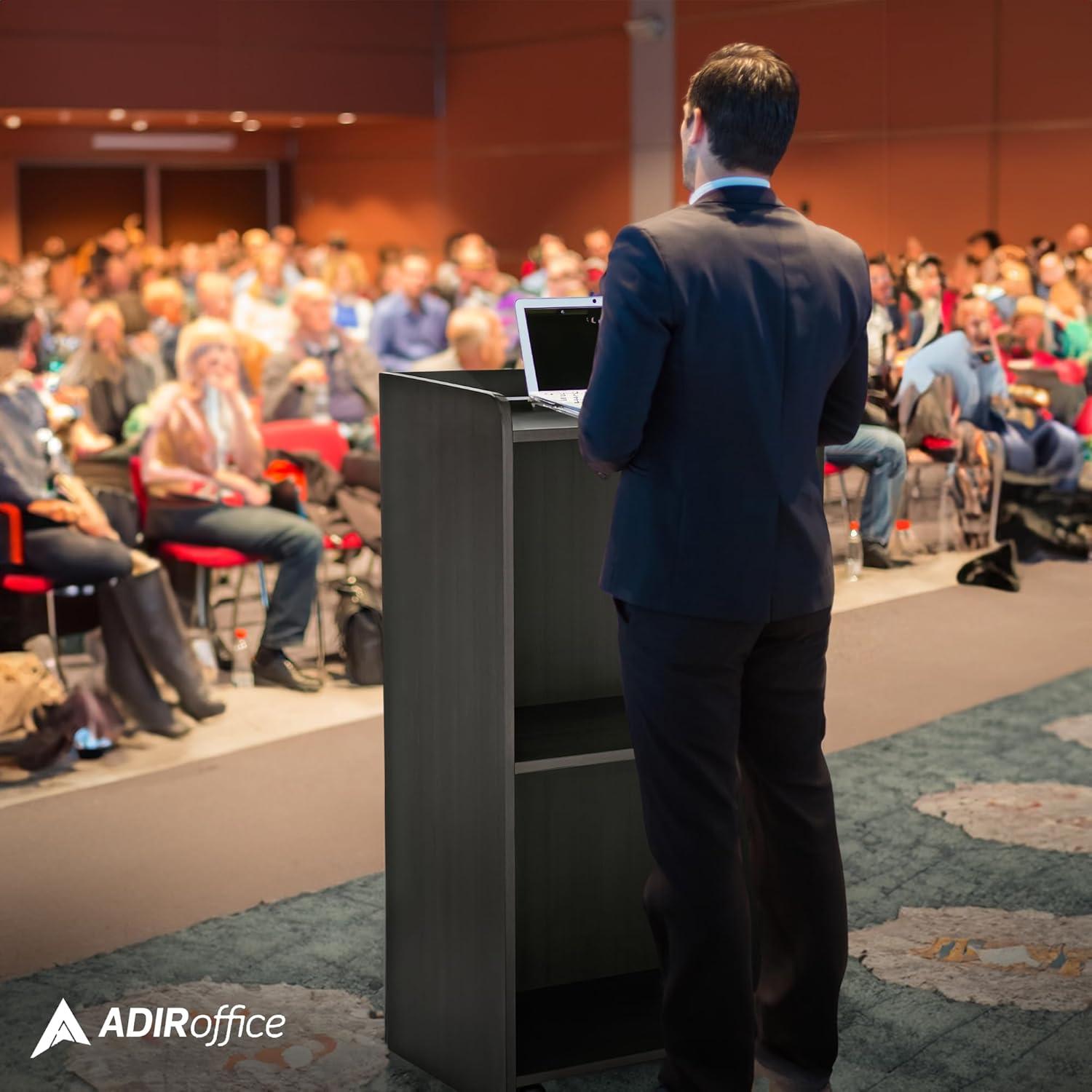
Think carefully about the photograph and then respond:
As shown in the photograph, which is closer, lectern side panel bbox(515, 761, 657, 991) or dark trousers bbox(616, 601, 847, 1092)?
dark trousers bbox(616, 601, 847, 1092)

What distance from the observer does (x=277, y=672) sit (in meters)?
5.59

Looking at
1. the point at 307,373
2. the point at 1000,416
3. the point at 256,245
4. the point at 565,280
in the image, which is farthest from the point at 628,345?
the point at 256,245

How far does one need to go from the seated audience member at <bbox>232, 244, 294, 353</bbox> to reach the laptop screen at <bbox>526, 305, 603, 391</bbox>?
4.85m

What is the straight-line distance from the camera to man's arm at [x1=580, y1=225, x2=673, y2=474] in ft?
6.70

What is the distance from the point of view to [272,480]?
19.4ft

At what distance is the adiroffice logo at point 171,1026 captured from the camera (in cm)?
289

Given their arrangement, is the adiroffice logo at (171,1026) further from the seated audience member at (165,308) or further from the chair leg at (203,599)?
the seated audience member at (165,308)

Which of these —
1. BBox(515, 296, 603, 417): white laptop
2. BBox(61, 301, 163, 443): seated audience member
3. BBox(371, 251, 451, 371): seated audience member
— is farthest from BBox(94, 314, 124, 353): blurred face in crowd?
BBox(515, 296, 603, 417): white laptop

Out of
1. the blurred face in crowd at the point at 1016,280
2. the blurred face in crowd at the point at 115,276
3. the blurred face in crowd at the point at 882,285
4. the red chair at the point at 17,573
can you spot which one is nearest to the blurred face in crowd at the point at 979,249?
the blurred face in crowd at the point at 1016,280

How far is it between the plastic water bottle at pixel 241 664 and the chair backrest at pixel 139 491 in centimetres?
53

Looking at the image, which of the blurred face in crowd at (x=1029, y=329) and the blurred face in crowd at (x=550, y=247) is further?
the blurred face in crowd at (x=550, y=247)

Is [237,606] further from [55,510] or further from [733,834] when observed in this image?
[733,834]

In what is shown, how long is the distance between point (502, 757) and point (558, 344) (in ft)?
2.20

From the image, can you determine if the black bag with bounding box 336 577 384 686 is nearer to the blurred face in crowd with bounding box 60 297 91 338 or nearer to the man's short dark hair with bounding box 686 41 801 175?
the man's short dark hair with bounding box 686 41 801 175
